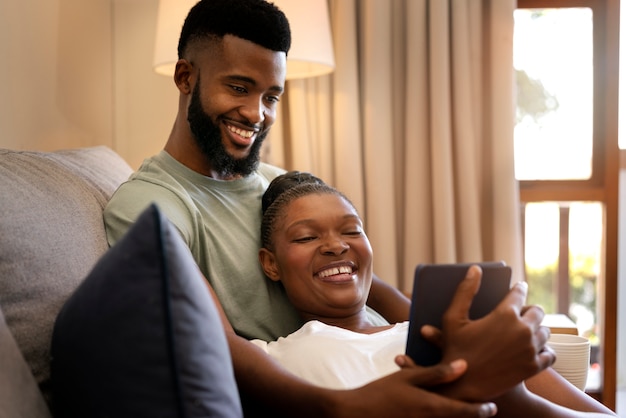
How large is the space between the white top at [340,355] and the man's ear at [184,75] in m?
0.64

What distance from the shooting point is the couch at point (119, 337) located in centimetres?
76

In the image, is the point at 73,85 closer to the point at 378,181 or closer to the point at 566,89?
the point at 378,181

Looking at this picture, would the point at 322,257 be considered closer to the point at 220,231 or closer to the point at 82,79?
the point at 220,231

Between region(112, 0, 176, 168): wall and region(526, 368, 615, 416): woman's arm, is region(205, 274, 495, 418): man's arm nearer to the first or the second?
region(526, 368, 615, 416): woman's arm

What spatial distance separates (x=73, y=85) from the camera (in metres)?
2.23

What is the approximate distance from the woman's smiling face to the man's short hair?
1.19 feet

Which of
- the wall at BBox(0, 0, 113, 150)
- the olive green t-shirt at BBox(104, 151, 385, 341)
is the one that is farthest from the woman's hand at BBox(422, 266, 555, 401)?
the wall at BBox(0, 0, 113, 150)

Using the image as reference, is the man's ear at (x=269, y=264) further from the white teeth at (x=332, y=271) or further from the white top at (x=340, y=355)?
the white top at (x=340, y=355)

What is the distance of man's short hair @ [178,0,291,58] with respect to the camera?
1.54 meters

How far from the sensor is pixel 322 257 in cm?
139

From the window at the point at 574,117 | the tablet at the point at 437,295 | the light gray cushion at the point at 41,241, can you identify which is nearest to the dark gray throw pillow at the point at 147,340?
the light gray cushion at the point at 41,241

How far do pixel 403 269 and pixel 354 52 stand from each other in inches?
33.0

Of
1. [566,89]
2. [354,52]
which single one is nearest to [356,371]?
[354,52]

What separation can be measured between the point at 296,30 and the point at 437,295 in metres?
1.47
